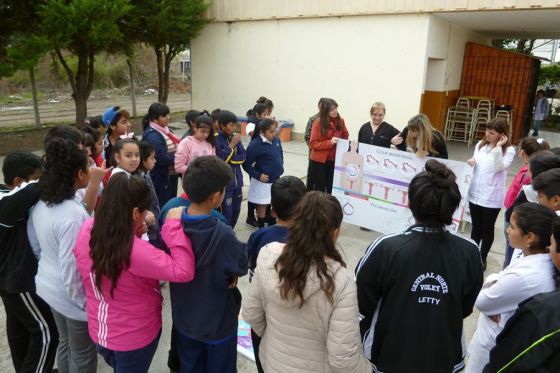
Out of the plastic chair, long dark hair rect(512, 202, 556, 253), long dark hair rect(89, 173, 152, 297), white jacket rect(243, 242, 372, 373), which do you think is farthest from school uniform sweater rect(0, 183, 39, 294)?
the plastic chair

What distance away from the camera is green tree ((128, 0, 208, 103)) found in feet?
33.1

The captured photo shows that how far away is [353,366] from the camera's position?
157 centimetres

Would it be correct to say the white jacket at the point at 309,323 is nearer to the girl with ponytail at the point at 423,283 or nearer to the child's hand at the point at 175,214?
the girl with ponytail at the point at 423,283

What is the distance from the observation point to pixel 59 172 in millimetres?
1979

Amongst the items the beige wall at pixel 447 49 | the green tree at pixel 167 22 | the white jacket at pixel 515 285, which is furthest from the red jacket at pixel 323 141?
the green tree at pixel 167 22

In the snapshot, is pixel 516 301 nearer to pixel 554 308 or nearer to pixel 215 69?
pixel 554 308

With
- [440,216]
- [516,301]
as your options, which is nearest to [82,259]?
[440,216]

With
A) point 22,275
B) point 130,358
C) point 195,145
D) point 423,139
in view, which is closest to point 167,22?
point 195,145

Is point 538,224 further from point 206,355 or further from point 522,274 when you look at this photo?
point 206,355

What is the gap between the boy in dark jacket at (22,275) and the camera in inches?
78.5

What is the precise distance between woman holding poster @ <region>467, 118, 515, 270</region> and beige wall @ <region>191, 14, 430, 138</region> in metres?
5.62

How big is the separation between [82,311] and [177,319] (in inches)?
18.7

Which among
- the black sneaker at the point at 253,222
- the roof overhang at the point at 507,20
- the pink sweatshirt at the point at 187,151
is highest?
the roof overhang at the point at 507,20

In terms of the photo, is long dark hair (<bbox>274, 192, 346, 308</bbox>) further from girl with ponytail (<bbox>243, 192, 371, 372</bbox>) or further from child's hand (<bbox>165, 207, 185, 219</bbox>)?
child's hand (<bbox>165, 207, 185, 219</bbox>)
